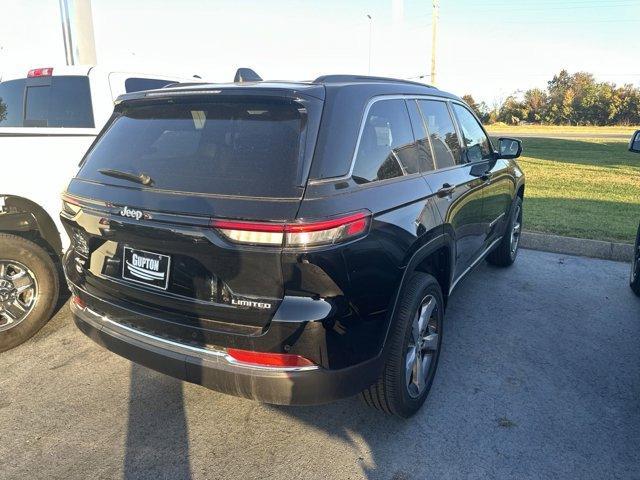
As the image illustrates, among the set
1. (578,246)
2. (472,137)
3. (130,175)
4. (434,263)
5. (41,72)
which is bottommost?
(578,246)

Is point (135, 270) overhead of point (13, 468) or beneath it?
overhead

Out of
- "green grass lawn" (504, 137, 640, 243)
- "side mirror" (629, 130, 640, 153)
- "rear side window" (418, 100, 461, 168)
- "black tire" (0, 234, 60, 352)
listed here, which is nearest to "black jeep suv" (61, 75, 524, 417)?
"rear side window" (418, 100, 461, 168)

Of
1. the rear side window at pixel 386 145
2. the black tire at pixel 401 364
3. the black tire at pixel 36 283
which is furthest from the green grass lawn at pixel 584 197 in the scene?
the black tire at pixel 36 283

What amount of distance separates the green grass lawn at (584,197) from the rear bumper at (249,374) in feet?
17.1

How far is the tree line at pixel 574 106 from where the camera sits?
4909 cm

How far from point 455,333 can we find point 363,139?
2174mm

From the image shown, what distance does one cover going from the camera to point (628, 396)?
318 centimetres

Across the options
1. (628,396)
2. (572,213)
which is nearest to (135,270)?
(628,396)

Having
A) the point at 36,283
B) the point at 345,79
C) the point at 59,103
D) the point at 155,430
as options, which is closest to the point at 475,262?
the point at 345,79

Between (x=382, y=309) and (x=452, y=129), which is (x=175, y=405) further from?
(x=452, y=129)

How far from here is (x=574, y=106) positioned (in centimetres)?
5156

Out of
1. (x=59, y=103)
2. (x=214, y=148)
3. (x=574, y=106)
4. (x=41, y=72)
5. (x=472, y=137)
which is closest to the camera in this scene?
(x=214, y=148)

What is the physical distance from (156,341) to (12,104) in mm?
3870

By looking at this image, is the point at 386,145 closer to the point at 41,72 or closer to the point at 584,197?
the point at 41,72
